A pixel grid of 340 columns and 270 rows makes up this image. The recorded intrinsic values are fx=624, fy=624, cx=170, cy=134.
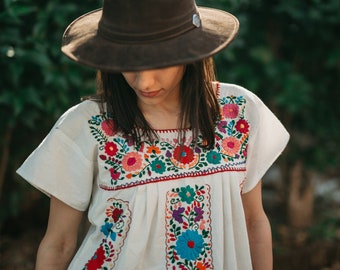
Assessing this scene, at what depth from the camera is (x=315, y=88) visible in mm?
3693

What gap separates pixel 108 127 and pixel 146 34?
1.36ft

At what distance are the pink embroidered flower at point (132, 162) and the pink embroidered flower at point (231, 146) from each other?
286 millimetres

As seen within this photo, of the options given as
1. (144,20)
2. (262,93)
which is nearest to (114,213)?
(144,20)

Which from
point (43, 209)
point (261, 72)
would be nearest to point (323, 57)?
point (261, 72)

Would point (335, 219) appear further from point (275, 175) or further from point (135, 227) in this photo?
point (135, 227)

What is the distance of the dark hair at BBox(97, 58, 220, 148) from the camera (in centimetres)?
201

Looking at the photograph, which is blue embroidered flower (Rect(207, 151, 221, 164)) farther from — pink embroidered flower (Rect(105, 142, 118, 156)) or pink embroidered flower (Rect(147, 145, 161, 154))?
pink embroidered flower (Rect(105, 142, 118, 156))

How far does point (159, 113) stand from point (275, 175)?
3041mm

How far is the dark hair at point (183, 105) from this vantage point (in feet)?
6.59

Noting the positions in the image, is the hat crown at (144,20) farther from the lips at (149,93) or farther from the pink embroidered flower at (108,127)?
the pink embroidered flower at (108,127)

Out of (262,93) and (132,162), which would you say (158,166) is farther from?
(262,93)

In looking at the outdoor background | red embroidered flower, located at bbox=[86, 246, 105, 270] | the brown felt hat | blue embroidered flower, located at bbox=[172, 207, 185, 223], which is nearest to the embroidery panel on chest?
blue embroidered flower, located at bbox=[172, 207, 185, 223]

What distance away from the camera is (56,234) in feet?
6.70

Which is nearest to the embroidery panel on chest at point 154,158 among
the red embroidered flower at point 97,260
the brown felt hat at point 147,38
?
the red embroidered flower at point 97,260
